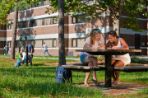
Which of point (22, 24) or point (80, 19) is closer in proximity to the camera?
point (80, 19)

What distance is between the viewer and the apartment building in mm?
52969

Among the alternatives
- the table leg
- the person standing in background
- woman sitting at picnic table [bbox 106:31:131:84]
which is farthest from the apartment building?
the table leg

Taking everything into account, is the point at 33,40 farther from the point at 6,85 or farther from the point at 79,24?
the point at 6,85

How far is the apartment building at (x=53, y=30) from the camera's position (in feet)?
174

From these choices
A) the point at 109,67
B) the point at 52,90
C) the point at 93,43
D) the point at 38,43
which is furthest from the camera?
the point at 38,43

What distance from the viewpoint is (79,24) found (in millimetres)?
55750

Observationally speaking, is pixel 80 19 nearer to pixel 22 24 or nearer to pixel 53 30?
pixel 53 30

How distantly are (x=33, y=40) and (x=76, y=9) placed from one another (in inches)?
1418

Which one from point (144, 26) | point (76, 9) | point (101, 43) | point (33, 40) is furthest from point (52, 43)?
point (101, 43)

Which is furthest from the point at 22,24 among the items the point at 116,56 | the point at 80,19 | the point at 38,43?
the point at 116,56

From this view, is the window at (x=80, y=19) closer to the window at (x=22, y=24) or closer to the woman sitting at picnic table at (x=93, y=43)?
the window at (x=22, y=24)

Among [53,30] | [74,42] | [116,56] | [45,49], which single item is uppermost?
[53,30]

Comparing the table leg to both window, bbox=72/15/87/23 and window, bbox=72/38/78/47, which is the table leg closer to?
window, bbox=72/15/87/23

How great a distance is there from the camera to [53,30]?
6125 centimetres
